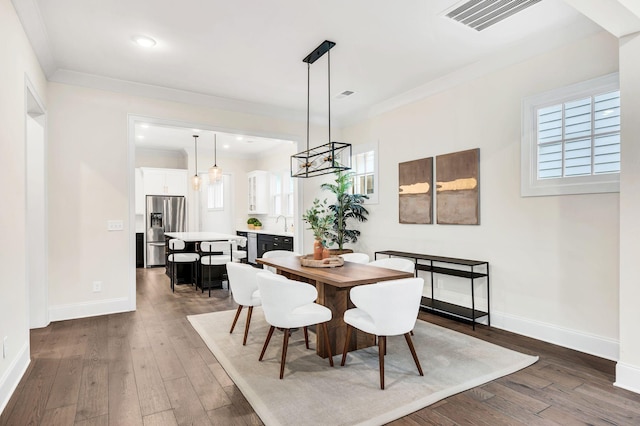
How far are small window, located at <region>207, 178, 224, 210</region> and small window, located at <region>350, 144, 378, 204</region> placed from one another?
4.51 meters

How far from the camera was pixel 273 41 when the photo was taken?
339 cm

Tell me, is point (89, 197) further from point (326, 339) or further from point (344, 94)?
point (344, 94)

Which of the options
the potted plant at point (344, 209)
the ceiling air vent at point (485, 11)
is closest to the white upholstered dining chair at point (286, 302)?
the ceiling air vent at point (485, 11)

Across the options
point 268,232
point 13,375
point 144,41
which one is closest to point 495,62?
point 144,41

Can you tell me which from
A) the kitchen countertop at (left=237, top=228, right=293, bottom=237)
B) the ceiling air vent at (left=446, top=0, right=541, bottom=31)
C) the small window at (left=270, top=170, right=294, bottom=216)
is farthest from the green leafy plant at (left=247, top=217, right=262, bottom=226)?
the ceiling air vent at (left=446, top=0, right=541, bottom=31)

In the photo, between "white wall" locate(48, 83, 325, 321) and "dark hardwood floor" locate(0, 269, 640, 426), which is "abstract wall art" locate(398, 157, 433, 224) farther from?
"white wall" locate(48, 83, 325, 321)

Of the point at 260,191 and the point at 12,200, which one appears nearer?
the point at 12,200

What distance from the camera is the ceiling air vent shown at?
2.79 m

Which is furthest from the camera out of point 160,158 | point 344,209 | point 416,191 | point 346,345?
point 160,158

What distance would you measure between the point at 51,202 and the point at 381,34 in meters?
3.91

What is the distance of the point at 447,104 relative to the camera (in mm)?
4312

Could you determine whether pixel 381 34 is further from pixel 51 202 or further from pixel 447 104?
pixel 51 202

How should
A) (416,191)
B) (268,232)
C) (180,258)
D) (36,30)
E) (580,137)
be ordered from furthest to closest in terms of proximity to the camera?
(268,232) → (180,258) → (416,191) → (580,137) → (36,30)

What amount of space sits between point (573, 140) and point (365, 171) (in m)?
2.84
